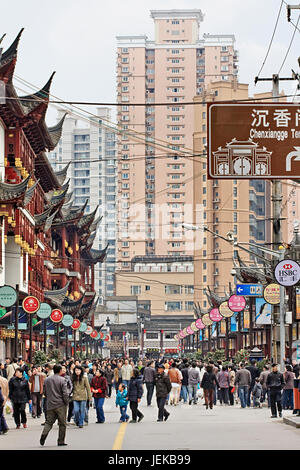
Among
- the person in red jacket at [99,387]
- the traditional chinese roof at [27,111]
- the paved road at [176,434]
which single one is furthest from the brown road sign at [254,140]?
the traditional chinese roof at [27,111]

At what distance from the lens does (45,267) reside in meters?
79.6

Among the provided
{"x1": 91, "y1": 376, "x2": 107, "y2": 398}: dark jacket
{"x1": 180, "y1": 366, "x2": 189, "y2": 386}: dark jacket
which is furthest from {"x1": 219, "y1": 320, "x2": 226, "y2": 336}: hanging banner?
{"x1": 91, "y1": 376, "x2": 107, "y2": 398}: dark jacket

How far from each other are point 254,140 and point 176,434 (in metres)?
6.97

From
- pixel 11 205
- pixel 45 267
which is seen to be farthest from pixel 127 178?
pixel 11 205

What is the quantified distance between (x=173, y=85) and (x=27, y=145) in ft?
445

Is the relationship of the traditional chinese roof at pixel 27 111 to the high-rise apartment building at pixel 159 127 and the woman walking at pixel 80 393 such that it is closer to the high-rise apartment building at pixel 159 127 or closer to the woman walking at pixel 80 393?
the woman walking at pixel 80 393

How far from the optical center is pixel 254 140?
22500 mm

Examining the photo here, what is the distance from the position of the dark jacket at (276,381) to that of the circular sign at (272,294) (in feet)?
21.9

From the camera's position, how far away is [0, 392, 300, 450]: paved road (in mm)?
20078

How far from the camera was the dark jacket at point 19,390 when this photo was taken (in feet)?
87.7

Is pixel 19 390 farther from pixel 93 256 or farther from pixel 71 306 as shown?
pixel 93 256

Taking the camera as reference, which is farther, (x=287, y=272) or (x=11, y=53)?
(x=11, y=53)

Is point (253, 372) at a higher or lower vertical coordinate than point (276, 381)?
lower

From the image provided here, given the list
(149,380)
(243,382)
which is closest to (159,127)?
(149,380)
